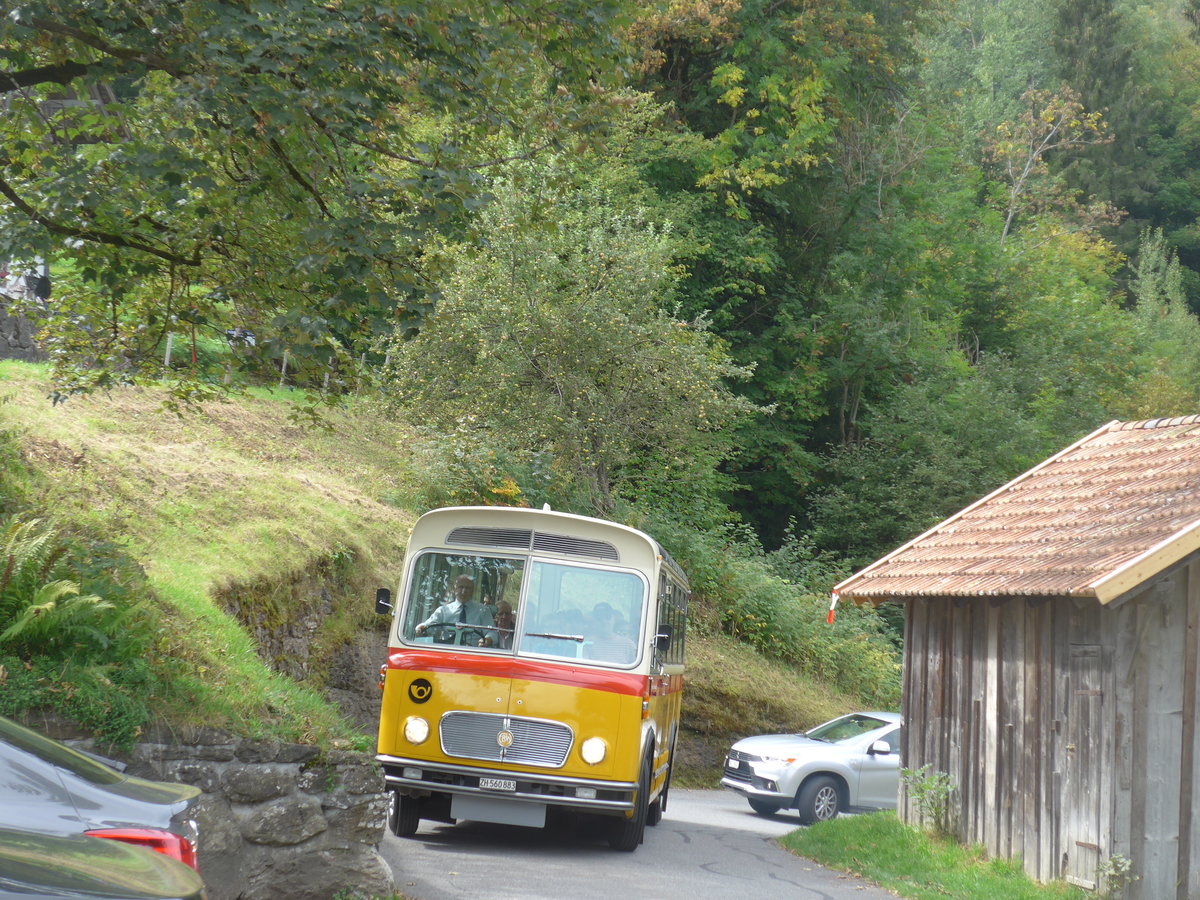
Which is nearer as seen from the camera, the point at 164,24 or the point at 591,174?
the point at 164,24

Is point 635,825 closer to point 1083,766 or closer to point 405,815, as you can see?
point 405,815

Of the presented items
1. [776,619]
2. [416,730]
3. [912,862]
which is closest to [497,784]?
[416,730]

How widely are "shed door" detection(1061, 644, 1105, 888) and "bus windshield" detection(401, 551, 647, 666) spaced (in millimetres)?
4070

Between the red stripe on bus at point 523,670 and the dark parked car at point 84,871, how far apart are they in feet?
23.2

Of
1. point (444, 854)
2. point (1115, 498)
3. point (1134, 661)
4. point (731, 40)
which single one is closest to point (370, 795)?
point (444, 854)

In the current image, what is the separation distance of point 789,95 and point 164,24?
27253mm

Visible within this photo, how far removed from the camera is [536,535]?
40.0 ft

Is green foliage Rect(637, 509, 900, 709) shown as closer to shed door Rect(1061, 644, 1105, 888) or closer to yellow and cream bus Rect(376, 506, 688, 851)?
yellow and cream bus Rect(376, 506, 688, 851)

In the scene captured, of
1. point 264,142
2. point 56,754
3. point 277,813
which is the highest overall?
point 264,142

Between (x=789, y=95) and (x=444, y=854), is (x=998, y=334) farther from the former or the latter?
(x=444, y=854)

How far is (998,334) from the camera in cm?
4144

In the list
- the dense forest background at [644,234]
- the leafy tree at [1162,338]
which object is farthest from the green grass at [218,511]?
the leafy tree at [1162,338]

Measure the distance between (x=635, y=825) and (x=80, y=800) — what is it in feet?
27.2

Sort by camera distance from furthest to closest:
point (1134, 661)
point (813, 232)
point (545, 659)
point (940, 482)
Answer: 1. point (813, 232)
2. point (940, 482)
3. point (545, 659)
4. point (1134, 661)
